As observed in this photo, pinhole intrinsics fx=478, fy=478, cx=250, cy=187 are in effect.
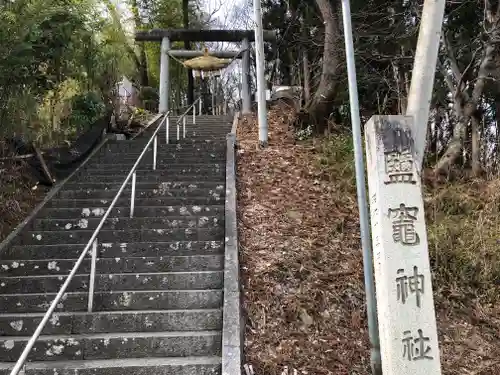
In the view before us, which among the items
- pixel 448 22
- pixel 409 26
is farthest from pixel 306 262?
pixel 448 22

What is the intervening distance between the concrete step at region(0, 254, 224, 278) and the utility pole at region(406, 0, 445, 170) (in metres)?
2.68

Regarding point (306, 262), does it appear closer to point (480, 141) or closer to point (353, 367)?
point (353, 367)

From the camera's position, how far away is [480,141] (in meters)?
9.57

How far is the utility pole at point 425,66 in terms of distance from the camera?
4.45 metres

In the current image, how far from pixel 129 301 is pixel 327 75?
718 centimetres

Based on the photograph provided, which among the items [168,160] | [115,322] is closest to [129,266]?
[115,322]

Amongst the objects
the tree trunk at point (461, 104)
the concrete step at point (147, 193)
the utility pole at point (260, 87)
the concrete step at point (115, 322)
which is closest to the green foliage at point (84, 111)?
the concrete step at point (147, 193)

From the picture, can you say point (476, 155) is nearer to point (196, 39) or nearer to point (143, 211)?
point (143, 211)

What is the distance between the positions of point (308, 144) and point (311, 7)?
26.4 ft

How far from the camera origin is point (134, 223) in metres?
6.52

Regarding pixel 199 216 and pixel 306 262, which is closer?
pixel 306 262

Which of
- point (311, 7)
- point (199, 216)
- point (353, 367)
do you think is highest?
point (311, 7)

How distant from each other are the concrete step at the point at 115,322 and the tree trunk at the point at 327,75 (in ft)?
22.6

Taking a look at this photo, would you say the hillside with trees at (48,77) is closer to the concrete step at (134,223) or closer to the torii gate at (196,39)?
the concrete step at (134,223)
